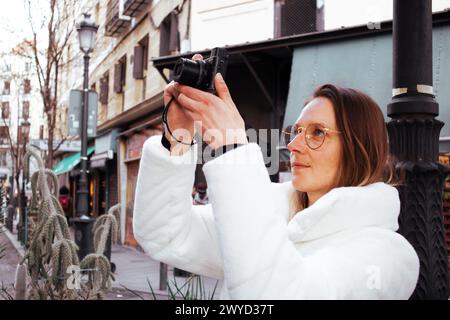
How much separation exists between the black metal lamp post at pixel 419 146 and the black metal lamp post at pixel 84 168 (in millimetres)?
7966

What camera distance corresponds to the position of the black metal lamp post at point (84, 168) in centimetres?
969

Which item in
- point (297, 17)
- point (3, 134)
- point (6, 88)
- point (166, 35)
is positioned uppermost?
point (166, 35)

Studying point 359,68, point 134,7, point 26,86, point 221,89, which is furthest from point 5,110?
point 221,89

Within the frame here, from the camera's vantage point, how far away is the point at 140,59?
16.2 metres

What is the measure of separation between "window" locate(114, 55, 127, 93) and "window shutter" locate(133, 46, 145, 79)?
70.4 inches

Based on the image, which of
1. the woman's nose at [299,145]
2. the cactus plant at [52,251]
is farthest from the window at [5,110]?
the woman's nose at [299,145]

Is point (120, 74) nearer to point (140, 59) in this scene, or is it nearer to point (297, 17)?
point (140, 59)

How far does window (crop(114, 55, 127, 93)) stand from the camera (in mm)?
17969

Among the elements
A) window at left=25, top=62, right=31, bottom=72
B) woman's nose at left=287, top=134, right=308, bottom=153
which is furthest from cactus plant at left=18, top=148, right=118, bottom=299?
window at left=25, top=62, right=31, bottom=72

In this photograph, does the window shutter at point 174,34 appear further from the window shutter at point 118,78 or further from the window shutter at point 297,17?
the window shutter at point 118,78

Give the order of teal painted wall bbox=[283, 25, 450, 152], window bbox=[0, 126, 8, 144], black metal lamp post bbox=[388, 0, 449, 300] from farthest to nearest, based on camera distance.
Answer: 1. window bbox=[0, 126, 8, 144]
2. teal painted wall bbox=[283, 25, 450, 152]
3. black metal lamp post bbox=[388, 0, 449, 300]

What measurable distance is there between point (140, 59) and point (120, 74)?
218 centimetres

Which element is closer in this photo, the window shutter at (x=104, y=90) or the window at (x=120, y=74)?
the window at (x=120, y=74)

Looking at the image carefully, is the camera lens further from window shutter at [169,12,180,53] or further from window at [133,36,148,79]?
window at [133,36,148,79]
